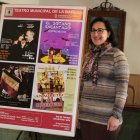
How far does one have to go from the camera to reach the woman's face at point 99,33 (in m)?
1.90

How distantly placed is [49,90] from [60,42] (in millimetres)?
326

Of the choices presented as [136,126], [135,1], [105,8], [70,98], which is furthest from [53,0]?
[70,98]

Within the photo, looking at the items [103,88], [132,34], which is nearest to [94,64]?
[103,88]

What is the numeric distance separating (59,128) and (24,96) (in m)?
0.32

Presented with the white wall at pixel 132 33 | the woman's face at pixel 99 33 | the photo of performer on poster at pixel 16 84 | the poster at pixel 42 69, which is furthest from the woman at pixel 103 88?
the white wall at pixel 132 33

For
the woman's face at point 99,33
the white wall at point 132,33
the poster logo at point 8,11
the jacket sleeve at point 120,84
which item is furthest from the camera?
the white wall at point 132,33

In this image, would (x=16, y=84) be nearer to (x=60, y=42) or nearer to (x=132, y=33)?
(x=60, y=42)

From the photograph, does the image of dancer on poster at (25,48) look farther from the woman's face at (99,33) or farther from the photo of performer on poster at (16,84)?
the woman's face at (99,33)

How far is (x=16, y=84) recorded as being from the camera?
1.92m

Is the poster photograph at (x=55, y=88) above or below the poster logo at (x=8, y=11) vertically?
below

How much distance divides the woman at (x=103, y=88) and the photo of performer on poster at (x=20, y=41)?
0.39 meters

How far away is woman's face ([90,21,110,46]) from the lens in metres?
1.90

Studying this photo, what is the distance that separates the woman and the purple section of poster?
140mm

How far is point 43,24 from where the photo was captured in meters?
1.94
